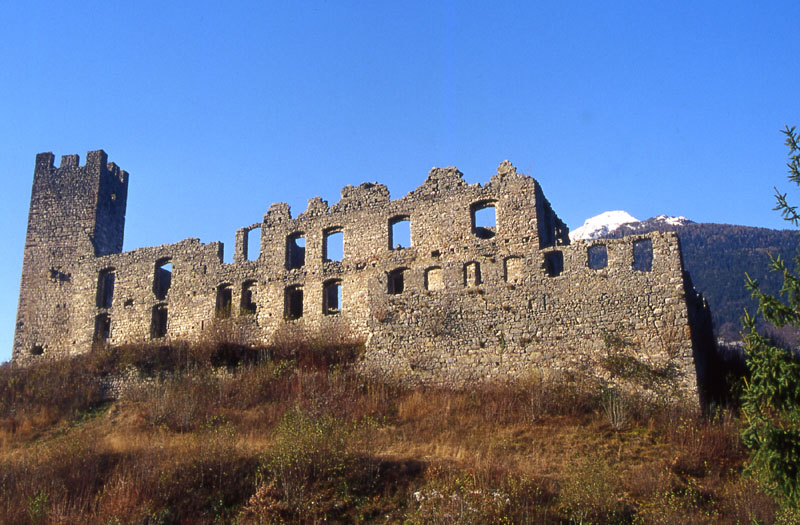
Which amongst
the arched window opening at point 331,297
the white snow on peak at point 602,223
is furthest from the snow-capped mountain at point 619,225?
the arched window opening at point 331,297

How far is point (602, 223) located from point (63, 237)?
8593 cm

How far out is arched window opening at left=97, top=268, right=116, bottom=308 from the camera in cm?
3316

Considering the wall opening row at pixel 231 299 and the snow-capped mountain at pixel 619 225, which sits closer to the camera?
the wall opening row at pixel 231 299

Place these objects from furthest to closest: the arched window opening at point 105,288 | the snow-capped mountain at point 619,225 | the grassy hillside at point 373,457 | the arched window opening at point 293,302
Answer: the snow-capped mountain at point 619,225, the arched window opening at point 105,288, the arched window opening at point 293,302, the grassy hillside at point 373,457

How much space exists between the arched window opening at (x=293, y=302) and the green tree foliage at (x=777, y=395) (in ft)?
62.7

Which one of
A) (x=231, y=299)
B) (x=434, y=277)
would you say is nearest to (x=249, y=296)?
(x=231, y=299)

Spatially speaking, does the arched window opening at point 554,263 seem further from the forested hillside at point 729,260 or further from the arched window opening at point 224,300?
the forested hillside at point 729,260

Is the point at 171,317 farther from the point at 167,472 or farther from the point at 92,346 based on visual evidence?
the point at 167,472

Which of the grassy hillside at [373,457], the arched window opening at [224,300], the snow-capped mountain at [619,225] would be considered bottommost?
the grassy hillside at [373,457]

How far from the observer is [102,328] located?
108 ft

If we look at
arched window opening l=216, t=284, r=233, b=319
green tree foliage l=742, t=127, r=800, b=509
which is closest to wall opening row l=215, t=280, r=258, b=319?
arched window opening l=216, t=284, r=233, b=319

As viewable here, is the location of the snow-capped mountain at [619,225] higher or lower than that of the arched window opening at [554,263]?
higher

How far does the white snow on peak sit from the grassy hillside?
81400 mm

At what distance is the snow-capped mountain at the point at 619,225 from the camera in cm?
8700
